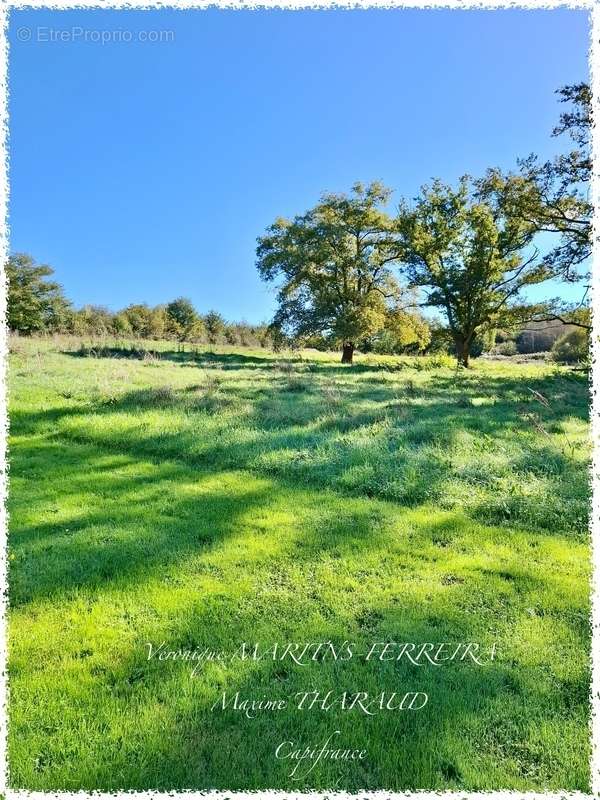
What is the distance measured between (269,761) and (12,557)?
10.6ft

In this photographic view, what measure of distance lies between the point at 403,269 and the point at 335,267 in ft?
8.54

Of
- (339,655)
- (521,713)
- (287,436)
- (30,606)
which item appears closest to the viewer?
(521,713)

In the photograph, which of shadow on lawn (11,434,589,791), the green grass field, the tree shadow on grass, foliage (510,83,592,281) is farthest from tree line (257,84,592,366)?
the tree shadow on grass

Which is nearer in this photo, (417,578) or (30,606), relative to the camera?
(30,606)

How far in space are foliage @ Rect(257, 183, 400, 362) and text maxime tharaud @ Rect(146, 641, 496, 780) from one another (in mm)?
10884

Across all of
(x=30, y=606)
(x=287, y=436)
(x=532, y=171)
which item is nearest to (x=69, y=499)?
(x=30, y=606)

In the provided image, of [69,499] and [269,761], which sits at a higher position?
[69,499]

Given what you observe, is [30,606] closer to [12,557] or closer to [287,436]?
[12,557]

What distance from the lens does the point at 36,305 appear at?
42.3 ft

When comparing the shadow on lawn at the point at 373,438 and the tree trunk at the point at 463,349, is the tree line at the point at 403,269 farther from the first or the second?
the shadow on lawn at the point at 373,438

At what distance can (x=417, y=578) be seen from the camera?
159 inches

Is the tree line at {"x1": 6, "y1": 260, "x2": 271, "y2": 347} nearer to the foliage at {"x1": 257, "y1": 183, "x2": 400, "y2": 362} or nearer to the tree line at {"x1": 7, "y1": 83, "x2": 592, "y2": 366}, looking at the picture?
the tree line at {"x1": 7, "y1": 83, "x2": 592, "y2": 366}

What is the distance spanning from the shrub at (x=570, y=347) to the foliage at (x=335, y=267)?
21.9ft

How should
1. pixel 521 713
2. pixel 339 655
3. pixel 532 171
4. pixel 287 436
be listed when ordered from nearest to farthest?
pixel 521 713
pixel 339 655
pixel 287 436
pixel 532 171
